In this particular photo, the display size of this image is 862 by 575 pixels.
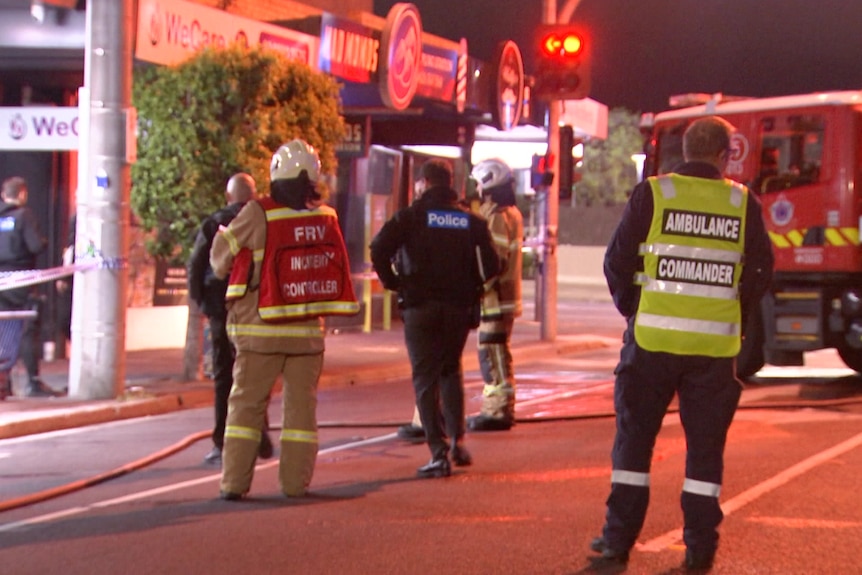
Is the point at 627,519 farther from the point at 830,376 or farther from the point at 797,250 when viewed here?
the point at 830,376

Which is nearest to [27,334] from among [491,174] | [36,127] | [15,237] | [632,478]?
[15,237]

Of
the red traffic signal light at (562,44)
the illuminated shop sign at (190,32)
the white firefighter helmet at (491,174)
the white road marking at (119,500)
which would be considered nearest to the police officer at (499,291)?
the white firefighter helmet at (491,174)

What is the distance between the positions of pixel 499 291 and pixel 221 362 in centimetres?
237

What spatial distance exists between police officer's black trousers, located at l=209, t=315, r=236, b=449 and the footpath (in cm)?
248

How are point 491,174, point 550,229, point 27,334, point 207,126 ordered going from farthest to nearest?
point 550,229
point 207,126
point 27,334
point 491,174

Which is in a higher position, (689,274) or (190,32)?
(190,32)

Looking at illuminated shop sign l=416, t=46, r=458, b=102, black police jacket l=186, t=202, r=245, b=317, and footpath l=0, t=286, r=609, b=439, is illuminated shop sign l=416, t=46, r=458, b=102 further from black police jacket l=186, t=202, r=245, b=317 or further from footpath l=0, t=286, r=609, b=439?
black police jacket l=186, t=202, r=245, b=317

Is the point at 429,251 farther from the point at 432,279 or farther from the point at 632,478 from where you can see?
the point at 632,478

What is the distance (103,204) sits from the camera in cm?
1218

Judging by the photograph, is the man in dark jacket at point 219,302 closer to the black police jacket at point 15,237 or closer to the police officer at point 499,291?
the police officer at point 499,291

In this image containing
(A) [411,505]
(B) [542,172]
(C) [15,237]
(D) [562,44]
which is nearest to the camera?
(A) [411,505]

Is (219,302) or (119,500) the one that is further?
(219,302)

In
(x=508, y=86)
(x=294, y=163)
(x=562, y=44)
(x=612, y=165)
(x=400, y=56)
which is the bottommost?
(x=294, y=163)

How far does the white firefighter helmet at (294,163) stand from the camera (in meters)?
7.84
